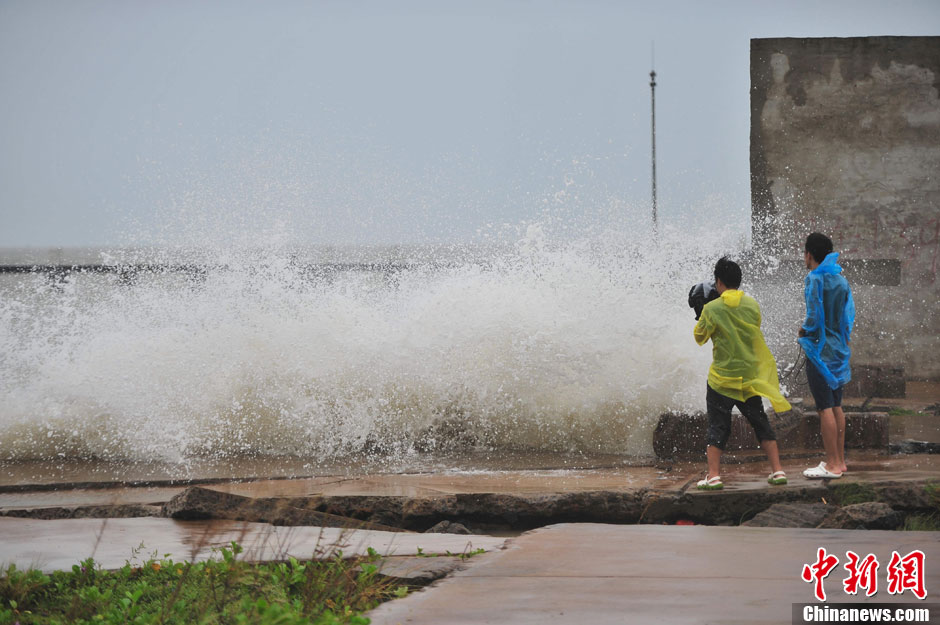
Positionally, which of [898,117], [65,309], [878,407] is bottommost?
[878,407]

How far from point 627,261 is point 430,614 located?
6.01 meters

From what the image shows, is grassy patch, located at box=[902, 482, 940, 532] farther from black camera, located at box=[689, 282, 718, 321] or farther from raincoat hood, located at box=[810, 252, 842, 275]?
black camera, located at box=[689, 282, 718, 321]

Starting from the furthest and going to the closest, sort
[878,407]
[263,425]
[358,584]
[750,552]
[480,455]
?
[878,407] < [263,425] < [480,455] < [750,552] < [358,584]

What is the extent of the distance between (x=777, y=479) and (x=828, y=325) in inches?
38.7

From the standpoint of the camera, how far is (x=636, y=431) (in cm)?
651

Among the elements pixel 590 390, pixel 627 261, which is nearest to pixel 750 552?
pixel 590 390

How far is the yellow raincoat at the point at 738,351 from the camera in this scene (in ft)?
15.7

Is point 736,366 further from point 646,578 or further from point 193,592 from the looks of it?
point 193,592

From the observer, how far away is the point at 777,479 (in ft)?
15.0

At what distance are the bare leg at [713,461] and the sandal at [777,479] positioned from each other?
11.4 inches

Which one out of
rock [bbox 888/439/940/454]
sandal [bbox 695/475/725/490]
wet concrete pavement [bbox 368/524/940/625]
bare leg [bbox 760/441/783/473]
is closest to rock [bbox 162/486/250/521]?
wet concrete pavement [bbox 368/524/940/625]

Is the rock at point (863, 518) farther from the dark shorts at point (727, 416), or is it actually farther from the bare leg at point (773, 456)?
the dark shorts at point (727, 416)

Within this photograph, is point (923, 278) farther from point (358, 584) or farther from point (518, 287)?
point (358, 584)
